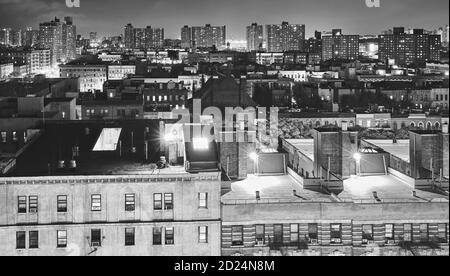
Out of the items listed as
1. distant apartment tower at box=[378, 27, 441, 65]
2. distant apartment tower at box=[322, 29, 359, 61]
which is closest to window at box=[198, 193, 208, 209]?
distant apartment tower at box=[378, 27, 441, 65]

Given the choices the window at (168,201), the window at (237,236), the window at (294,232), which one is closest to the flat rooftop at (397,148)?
the window at (294,232)

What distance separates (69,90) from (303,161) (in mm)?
25263

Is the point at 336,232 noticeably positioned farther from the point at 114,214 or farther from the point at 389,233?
the point at 114,214

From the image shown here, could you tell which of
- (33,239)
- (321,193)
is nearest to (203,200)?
(321,193)

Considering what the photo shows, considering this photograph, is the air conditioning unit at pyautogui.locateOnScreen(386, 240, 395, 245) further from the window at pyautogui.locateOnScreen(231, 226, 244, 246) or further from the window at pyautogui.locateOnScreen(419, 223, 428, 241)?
the window at pyautogui.locateOnScreen(231, 226, 244, 246)

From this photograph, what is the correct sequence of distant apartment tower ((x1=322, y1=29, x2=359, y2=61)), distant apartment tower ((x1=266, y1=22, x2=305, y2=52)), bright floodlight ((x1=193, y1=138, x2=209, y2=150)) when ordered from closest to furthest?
bright floodlight ((x1=193, y1=138, x2=209, y2=150)), distant apartment tower ((x1=322, y1=29, x2=359, y2=61)), distant apartment tower ((x1=266, y1=22, x2=305, y2=52))

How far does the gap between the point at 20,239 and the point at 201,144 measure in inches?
133

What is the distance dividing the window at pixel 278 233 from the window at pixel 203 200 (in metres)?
1.09

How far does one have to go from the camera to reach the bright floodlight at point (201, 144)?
11.7 m

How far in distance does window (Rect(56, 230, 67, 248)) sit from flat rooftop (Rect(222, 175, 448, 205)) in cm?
243

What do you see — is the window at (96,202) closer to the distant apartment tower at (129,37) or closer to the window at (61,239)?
the window at (61,239)

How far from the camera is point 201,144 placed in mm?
11906

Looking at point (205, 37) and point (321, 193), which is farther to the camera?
point (205, 37)

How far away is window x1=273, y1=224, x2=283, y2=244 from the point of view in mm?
10250
